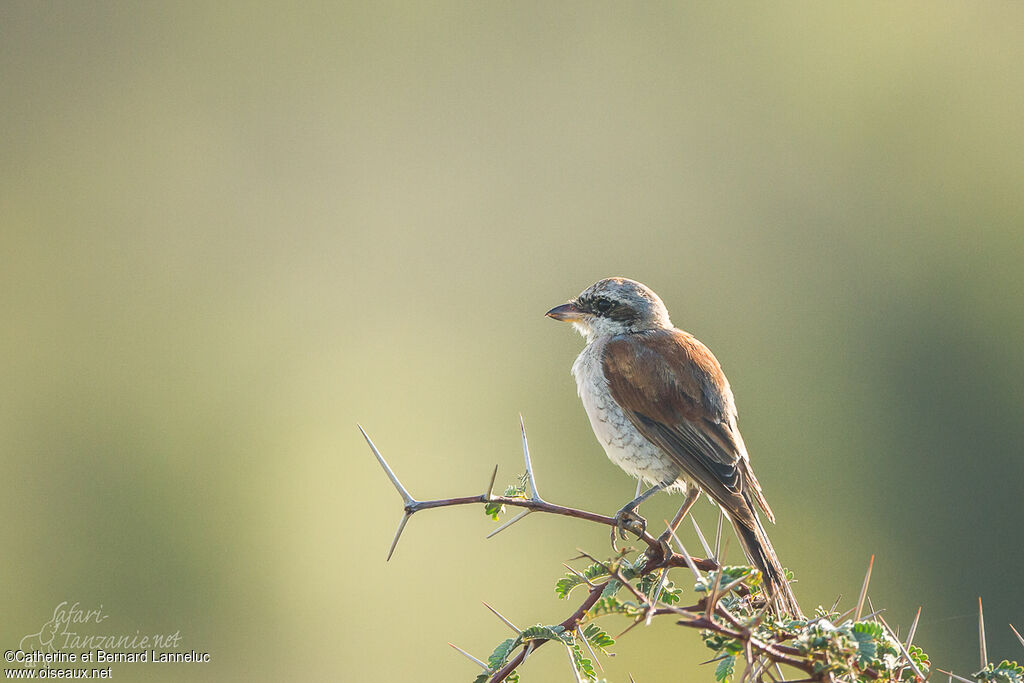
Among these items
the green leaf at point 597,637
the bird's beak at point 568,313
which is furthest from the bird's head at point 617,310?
the green leaf at point 597,637

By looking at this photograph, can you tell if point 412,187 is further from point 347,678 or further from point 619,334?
point 619,334

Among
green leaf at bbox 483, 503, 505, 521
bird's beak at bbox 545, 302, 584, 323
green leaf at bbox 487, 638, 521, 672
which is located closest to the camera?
green leaf at bbox 487, 638, 521, 672

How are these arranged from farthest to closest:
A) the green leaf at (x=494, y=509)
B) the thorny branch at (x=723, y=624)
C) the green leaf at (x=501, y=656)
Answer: the green leaf at (x=494, y=509)
the green leaf at (x=501, y=656)
the thorny branch at (x=723, y=624)

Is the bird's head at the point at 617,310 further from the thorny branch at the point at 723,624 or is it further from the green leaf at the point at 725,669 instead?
the green leaf at the point at 725,669

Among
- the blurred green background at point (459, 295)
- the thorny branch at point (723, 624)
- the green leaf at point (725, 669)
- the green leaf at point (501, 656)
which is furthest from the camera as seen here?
the blurred green background at point (459, 295)

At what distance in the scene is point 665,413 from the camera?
4.68m

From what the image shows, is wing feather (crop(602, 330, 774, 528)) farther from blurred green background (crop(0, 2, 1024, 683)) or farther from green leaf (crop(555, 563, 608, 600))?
blurred green background (crop(0, 2, 1024, 683))

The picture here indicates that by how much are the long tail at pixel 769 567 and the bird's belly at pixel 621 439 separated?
0.68 metres

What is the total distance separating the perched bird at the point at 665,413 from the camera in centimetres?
436

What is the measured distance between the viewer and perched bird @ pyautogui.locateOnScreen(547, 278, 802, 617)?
436cm

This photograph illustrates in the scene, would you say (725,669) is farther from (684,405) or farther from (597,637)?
(684,405)

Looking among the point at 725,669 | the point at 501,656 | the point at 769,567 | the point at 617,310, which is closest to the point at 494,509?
the point at 501,656

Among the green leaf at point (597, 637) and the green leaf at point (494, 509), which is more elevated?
the green leaf at point (494, 509)

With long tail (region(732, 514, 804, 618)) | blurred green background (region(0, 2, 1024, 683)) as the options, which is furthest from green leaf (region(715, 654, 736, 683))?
blurred green background (region(0, 2, 1024, 683))
